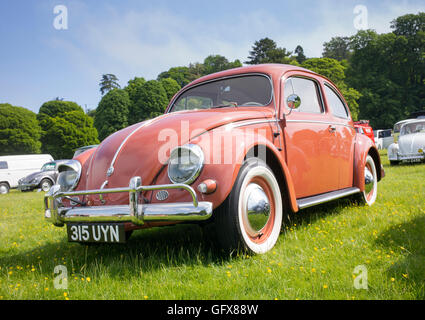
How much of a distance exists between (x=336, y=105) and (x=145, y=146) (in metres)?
3.10

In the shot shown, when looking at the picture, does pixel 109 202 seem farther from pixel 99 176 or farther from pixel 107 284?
pixel 107 284

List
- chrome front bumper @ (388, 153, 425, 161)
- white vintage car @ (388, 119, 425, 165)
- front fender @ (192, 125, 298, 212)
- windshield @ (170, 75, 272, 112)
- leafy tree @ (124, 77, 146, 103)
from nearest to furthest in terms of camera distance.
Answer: front fender @ (192, 125, 298, 212), windshield @ (170, 75, 272, 112), chrome front bumper @ (388, 153, 425, 161), white vintage car @ (388, 119, 425, 165), leafy tree @ (124, 77, 146, 103)

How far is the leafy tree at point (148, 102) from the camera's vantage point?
41938mm

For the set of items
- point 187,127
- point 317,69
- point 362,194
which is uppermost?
point 317,69

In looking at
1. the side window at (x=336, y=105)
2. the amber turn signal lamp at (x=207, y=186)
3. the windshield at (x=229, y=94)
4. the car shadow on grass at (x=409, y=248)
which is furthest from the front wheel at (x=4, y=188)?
the car shadow on grass at (x=409, y=248)

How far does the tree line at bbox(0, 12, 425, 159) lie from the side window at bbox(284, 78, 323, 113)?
3650 cm

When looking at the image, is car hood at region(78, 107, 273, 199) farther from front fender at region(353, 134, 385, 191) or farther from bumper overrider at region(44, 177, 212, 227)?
front fender at region(353, 134, 385, 191)

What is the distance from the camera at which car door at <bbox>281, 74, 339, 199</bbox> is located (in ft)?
11.2

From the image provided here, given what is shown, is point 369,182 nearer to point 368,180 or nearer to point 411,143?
point 368,180

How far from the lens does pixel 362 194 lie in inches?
183

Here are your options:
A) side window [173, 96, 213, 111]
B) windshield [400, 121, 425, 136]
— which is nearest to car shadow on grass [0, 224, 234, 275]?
side window [173, 96, 213, 111]
